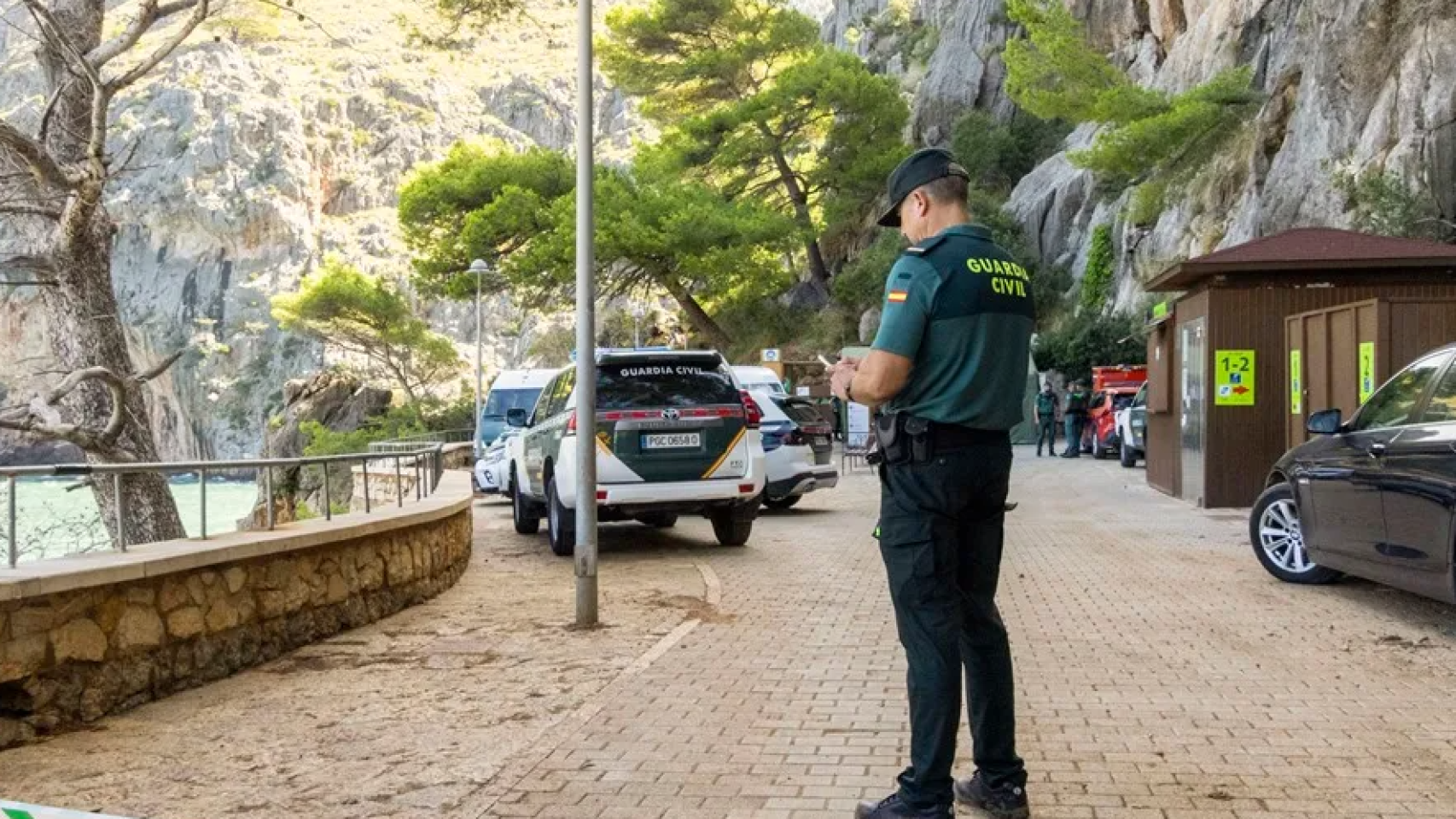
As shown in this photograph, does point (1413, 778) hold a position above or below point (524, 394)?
below

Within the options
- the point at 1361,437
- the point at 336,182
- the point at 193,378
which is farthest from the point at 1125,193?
the point at 336,182

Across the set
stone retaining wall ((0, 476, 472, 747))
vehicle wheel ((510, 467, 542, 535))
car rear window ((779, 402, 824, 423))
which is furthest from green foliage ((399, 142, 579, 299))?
stone retaining wall ((0, 476, 472, 747))

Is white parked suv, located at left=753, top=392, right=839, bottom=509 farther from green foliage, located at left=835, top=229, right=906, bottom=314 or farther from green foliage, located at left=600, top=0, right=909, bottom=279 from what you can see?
green foliage, located at left=835, top=229, right=906, bottom=314

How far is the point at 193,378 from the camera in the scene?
338ft

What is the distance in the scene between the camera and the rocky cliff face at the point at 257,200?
102750mm

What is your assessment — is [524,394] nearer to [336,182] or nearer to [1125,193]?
[1125,193]

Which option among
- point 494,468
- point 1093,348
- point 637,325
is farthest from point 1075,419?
point 637,325

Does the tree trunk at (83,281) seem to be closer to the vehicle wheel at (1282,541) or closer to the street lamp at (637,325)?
the vehicle wheel at (1282,541)

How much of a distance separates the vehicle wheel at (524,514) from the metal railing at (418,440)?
1.06 meters

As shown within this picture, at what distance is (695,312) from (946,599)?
3930cm

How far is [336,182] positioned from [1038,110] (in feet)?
296

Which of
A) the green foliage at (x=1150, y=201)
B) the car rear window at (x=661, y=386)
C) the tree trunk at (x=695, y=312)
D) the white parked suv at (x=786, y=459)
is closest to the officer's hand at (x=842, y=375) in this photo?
the car rear window at (x=661, y=386)

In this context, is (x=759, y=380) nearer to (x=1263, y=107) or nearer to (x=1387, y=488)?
(x=1387, y=488)

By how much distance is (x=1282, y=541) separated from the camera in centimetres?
964
